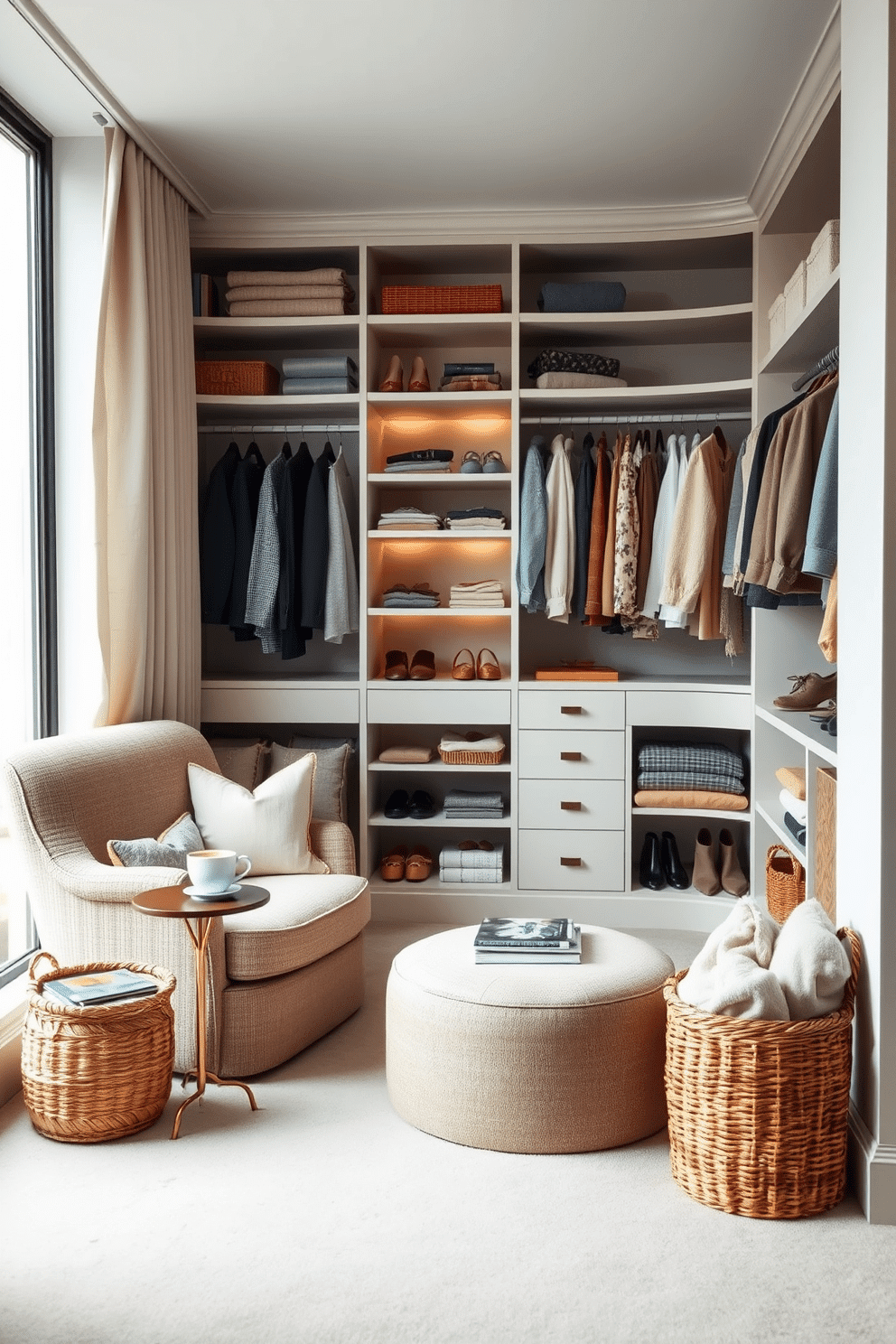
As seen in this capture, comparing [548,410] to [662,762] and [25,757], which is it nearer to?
[662,762]

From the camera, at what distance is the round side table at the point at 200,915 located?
2.34 metres

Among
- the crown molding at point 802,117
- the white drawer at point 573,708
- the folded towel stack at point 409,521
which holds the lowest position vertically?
the white drawer at point 573,708

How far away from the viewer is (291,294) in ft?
13.8

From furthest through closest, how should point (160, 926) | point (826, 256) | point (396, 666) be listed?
1. point (396, 666)
2. point (826, 256)
3. point (160, 926)

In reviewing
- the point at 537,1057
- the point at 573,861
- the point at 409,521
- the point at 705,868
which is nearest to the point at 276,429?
the point at 409,521

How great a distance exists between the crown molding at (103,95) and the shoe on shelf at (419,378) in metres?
0.98

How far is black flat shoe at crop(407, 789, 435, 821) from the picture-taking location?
4.34m

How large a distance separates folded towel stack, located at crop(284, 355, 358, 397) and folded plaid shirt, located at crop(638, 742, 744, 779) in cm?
189

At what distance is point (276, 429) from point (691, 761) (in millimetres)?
2180

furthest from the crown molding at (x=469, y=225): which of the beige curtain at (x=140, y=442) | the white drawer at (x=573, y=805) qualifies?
the white drawer at (x=573, y=805)

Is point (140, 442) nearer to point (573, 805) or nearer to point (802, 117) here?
point (573, 805)

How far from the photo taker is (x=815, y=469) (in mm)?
2936

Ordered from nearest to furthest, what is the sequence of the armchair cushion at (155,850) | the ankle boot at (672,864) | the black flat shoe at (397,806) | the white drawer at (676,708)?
the armchair cushion at (155,850) < the white drawer at (676,708) < the ankle boot at (672,864) < the black flat shoe at (397,806)

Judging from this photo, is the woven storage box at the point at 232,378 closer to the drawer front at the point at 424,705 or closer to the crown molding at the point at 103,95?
the crown molding at the point at 103,95
